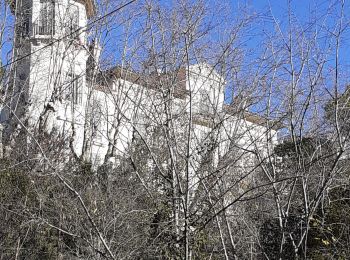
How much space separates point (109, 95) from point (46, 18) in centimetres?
893

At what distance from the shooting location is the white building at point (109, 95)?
8.31m

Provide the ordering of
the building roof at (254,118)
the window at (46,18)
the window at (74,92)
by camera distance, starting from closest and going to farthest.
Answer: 1. the building roof at (254,118)
2. the window at (74,92)
3. the window at (46,18)

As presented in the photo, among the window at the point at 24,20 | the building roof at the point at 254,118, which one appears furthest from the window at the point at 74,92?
the building roof at the point at 254,118

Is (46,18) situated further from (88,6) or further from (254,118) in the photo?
(254,118)

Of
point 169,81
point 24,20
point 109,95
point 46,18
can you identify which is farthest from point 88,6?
point 169,81

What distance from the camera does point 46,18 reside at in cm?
1884

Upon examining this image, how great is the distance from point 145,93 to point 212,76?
3.29ft

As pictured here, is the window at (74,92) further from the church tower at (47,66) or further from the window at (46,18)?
the window at (46,18)

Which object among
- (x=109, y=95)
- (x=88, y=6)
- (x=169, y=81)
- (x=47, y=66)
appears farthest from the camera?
(x=88, y=6)

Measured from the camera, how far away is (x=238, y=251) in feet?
28.8

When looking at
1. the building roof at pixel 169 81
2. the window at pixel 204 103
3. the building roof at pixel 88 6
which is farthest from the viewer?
the building roof at pixel 88 6

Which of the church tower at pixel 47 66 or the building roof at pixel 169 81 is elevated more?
the church tower at pixel 47 66

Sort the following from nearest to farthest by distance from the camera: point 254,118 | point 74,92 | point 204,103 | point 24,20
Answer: point 254,118
point 204,103
point 74,92
point 24,20

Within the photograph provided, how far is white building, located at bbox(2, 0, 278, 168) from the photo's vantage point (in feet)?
27.3
